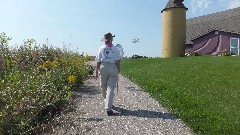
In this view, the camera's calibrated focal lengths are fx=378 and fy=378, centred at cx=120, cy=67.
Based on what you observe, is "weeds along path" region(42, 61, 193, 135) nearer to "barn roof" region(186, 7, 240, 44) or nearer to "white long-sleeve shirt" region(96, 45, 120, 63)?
"white long-sleeve shirt" region(96, 45, 120, 63)

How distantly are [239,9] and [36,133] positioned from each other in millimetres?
39561

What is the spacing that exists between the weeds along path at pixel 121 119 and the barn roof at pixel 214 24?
94.6ft

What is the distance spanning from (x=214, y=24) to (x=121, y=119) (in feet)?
119

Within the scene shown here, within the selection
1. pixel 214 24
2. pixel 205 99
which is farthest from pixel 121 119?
pixel 214 24

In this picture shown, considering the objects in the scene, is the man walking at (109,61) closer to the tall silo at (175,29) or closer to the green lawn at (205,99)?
the green lawn at (205,99)

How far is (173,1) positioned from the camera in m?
36.9

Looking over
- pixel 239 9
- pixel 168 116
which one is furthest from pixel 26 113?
pixel 239 9

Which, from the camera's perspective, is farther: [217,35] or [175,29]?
[217,35]

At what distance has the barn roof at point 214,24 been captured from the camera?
3866 centimetres

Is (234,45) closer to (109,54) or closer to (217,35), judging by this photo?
(217,35)

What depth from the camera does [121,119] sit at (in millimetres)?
7926

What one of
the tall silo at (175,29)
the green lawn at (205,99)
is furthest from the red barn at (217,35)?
the green lawn at (205,99)

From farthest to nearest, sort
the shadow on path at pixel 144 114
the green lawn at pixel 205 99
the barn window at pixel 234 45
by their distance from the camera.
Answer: the barn window at pixel 234 45
the shadow on path at pixel 144 114
the green lawn at pixel 205 99

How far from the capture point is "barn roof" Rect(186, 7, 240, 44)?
1522 inches
